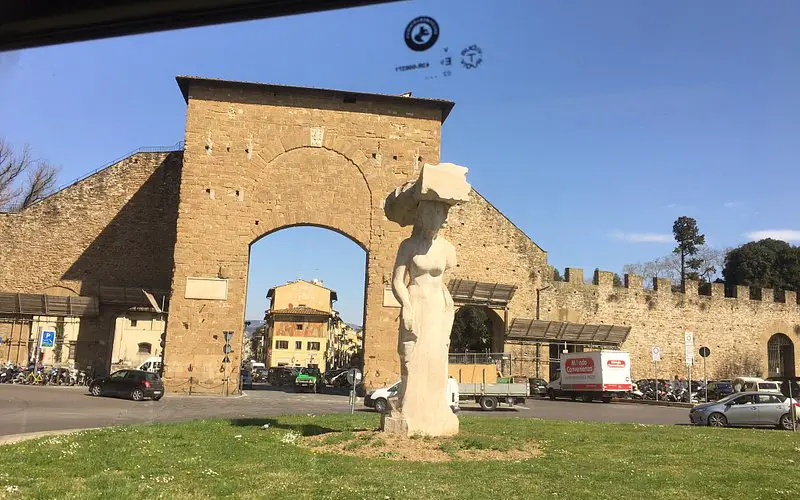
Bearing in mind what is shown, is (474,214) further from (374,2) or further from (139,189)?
(374,2)

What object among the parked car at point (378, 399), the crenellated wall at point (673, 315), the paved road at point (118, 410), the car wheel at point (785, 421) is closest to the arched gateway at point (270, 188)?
the paved road at point (118, 410)

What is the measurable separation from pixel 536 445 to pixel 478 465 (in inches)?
92.3

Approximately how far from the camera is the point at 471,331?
41.0 m

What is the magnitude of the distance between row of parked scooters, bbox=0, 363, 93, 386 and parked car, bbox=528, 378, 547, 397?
76.2 feet

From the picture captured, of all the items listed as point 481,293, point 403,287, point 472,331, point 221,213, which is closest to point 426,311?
point 403,287

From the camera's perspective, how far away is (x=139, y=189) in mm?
32625

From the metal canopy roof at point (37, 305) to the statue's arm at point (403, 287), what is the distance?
25.4 m

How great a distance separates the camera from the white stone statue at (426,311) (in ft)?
30.5

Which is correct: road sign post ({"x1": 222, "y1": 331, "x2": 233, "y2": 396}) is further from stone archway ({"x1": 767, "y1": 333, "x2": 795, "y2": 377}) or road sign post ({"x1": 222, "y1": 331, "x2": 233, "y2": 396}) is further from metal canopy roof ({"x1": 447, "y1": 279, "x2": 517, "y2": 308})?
stone archway ({"x1": 767, "y1": 333, "x2": 795, "y2": 377})

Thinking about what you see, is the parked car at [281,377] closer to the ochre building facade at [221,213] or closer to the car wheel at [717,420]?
the ochre building facade at [221,213]

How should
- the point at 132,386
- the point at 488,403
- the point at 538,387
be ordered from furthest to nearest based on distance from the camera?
the point at 538,387 → the point at 488,403 → the point at 132,386

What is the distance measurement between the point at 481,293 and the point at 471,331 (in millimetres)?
6833

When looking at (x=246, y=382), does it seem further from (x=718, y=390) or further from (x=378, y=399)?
(x=718, y=390)

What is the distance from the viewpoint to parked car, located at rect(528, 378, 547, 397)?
33.9 metres
